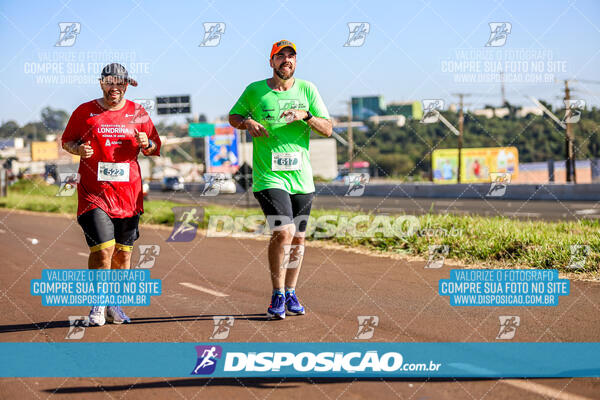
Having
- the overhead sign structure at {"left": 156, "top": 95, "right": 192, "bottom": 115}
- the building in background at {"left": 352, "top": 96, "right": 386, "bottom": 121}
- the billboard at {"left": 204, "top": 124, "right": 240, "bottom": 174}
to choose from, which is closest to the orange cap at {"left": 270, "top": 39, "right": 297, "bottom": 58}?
the overhead sign structure at {"left": 156, "top": 95, "right": 192, "bottom": 115}

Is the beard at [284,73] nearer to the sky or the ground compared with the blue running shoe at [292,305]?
nearer to the sky

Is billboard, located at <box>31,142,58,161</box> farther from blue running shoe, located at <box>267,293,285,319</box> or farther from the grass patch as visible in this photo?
blue running shoe, located at <box>267,293,285,319</box>

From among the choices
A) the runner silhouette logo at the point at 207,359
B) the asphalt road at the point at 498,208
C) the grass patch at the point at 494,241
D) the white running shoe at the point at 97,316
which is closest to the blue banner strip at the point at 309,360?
the runner silhouette logo at the point at 207,359

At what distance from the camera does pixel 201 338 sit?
560 centimetres

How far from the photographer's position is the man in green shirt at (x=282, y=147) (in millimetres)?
6223

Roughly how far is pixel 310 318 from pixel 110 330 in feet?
5.52

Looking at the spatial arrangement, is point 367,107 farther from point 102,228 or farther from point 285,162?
point 102,228

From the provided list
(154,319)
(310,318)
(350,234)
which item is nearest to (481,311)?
(310,318)

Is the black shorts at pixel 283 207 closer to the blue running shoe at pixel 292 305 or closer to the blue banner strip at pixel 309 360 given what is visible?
the blue running shoe at pixel 292 305

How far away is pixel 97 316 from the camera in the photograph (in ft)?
20.3

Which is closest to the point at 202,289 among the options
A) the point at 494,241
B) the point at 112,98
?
the point at 112,98

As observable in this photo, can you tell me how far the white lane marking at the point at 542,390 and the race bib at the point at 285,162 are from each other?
2.75 metres

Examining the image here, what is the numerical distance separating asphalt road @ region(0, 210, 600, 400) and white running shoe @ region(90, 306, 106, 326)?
0.27 feet

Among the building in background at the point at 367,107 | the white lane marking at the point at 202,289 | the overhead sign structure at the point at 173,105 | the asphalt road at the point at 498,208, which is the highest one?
the building in background at the point at 367,107
